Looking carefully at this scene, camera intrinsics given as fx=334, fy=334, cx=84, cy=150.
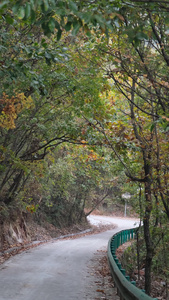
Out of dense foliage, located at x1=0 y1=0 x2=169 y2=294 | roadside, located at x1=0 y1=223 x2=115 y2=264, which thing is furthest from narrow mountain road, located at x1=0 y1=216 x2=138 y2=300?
dense foliage, located at x1=0 y1=0 x2=169 y2=294

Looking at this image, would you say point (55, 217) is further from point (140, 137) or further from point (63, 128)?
point (140, 137)

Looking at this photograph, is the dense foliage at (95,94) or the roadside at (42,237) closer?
the dense foliage at (95,94)

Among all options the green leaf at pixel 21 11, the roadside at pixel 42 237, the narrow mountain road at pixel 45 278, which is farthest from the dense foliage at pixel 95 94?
the narrow mountain road at pixel 45 278

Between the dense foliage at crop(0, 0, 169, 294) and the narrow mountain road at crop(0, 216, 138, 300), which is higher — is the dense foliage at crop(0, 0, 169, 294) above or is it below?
above

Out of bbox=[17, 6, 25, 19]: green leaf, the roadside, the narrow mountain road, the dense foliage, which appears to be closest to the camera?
bbox=[17, 6, 25, 19]: green leaf

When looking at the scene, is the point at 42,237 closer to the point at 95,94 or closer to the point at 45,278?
the point at 45,278

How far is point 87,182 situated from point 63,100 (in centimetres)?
1900

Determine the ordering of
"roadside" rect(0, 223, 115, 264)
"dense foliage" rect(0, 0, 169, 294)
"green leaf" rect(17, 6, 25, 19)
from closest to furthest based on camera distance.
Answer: "green leaf" rect(17, 6, 25, 19), "dense foliage" rect(0, 0, 169, 294), "roadside" rect(0, 223, 115, 264)

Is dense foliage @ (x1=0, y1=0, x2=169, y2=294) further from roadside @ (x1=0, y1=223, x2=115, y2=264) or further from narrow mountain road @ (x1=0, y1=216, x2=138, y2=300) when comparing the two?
narrow mountain road @ (x1=0, y1=216, x2=138, y2=300)

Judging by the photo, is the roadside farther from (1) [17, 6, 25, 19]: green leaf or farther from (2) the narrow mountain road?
(1) [17, 6, 25, 19]: green leaf

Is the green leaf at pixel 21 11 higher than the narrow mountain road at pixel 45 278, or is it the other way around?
the green leaf at pixel 21 11

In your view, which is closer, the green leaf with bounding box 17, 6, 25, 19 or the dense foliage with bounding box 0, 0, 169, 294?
the green leaf with bounding box 17, 6, 25, 19

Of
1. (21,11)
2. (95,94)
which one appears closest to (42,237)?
(95,94)

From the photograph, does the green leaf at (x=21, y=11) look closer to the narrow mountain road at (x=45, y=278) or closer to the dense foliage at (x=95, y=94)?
the dense foliage at (x=95, y=94)
